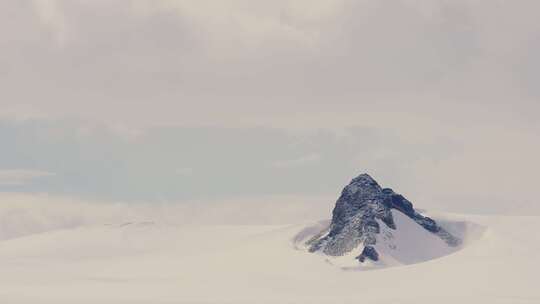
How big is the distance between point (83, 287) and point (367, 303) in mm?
49021

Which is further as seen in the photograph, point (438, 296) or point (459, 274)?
point (459, 274)

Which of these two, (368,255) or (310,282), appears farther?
(368,255)

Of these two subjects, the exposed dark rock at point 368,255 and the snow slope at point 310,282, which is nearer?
the snow slope at point 310,282

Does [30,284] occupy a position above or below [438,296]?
above

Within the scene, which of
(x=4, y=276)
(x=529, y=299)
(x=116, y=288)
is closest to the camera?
(x=529, y=299)

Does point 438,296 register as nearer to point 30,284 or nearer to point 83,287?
point 83,287

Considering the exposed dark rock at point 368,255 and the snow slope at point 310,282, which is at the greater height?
the exposed dark rock at point 368,255

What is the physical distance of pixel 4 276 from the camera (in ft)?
613

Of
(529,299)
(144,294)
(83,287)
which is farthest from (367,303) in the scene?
(83,287)

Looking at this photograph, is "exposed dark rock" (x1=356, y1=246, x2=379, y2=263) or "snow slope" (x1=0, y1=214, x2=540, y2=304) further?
"exposed dark rock" (x1=356, y1=246, x2=379, y2=263)

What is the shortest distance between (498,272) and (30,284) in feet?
260

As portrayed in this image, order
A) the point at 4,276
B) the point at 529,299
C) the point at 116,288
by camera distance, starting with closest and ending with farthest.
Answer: the point at 529,299 < the point at 116,288 < the point at 4,276

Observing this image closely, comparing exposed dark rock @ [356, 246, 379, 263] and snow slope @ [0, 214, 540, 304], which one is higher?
exposed dark rock @ [356, 246, 379, 263]

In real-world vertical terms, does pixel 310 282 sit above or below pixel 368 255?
below
